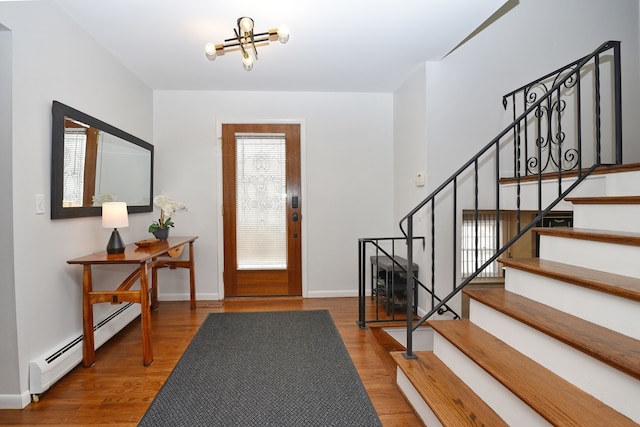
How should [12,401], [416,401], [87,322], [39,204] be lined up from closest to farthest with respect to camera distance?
[416,401], [12,401], [39,204], [87,322]

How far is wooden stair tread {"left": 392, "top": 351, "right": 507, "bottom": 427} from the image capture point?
57.2 inches

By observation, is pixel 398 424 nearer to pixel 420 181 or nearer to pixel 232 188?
pixel 420 181

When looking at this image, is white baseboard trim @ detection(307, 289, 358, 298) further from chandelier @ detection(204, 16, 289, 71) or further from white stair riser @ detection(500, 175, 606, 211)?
chandelier @ detection(204, 16, 289, 71)

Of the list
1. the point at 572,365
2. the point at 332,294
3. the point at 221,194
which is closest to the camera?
the point at 572,365

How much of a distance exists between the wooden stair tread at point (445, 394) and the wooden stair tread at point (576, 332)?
1.42ft

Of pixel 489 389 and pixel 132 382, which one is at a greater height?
pixel 489 389

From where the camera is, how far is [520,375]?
142 cm

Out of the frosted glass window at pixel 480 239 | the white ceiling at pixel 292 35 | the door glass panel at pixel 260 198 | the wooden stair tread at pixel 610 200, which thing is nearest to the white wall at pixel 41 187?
the white ceiling at pixel 292 35

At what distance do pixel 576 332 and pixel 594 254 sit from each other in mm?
568

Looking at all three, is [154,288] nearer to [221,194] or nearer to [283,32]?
[221,194]

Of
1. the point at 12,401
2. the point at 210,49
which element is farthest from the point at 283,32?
the point at 12,401

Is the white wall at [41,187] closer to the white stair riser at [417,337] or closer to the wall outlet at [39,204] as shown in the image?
the wall outlet at [39,204]

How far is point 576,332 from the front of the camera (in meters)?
1.37

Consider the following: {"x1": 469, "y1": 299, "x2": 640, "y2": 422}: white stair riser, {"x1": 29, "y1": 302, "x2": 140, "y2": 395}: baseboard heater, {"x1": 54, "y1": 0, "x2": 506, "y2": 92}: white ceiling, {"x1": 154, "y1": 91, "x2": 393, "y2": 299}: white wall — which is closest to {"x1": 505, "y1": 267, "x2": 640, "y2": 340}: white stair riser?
{"x1": 469, "y1": 299, "x2": 640, "y2": 422}: white stair riser
